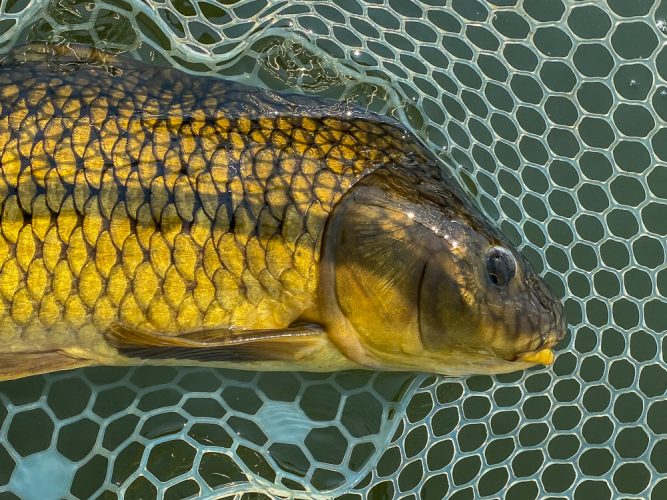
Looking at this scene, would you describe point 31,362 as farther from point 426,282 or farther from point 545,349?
point 545,349

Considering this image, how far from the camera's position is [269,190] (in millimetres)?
3062

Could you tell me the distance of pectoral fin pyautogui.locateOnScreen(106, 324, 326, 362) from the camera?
3061 millimetres

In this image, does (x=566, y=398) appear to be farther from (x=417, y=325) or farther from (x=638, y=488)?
(x=417, y=325)

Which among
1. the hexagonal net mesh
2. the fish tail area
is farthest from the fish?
the hexagonal net mesh

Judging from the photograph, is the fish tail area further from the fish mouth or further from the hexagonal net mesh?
the fish mouth

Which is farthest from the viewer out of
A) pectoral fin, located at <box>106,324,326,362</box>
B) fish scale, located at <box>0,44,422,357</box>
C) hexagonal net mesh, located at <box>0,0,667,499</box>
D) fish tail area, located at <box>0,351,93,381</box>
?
hexagonal net mesh, located at <box>0,0,667,499</box>

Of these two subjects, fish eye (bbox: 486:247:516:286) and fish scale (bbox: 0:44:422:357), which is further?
fish eye (bbox: 486:247:516:286)

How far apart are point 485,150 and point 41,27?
191 centimetres

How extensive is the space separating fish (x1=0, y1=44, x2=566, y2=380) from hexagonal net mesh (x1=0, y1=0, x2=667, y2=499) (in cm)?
33

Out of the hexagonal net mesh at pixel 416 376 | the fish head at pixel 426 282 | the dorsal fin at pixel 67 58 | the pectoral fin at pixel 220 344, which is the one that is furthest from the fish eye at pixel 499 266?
the dorsal fin at pixel 67 58

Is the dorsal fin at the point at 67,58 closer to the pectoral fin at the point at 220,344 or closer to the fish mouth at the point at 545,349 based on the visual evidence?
the pectoral fin at the point at 220,344

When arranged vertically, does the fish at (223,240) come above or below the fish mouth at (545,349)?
above

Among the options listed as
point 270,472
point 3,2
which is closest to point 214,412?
point 270,472

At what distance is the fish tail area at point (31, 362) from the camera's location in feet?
10.4
